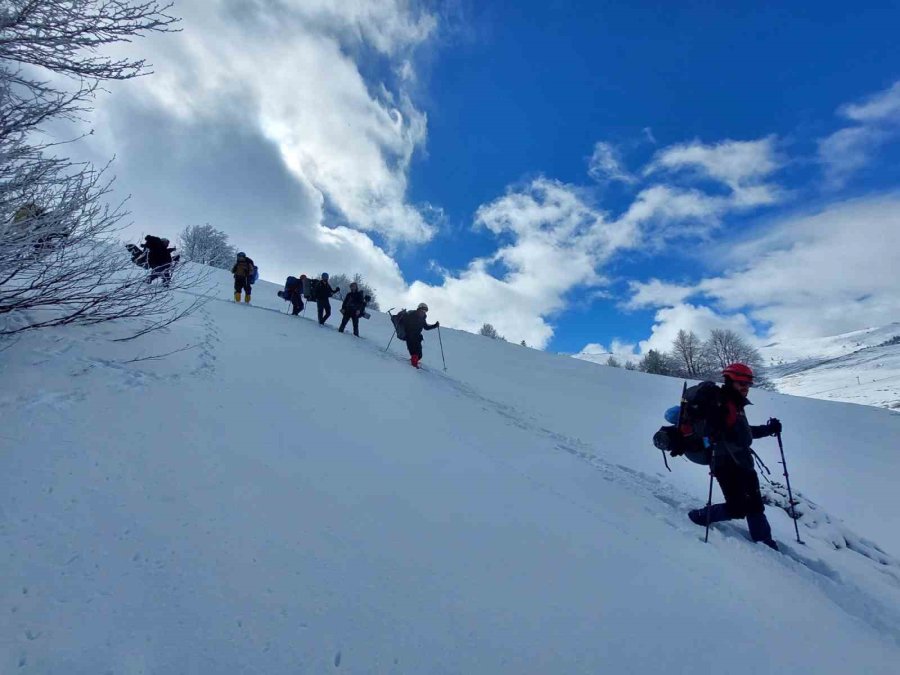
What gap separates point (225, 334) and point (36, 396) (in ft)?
13.8

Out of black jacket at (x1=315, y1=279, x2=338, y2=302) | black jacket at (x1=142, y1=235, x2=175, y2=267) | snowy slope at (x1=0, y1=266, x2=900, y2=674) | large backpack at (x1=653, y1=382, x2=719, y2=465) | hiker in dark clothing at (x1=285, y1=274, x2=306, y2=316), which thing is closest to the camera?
snowy slope at (x1=0, y1=266, x2=900, y2=674)

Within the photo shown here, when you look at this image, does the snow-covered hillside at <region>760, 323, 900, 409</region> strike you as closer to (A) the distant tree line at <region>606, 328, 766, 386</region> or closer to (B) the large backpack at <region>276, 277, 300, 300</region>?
(A) the distant tree line at <region>606, 328, 766, 386</region>

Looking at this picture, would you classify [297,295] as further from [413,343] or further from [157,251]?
[413,343]

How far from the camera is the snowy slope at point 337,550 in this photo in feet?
6.96

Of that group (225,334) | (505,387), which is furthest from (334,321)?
(225,334)

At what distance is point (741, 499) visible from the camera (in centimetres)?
489

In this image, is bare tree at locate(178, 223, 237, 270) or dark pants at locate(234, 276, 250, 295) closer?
dark pants at locate(234, 276, 250, 295)

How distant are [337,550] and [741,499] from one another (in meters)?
4.83

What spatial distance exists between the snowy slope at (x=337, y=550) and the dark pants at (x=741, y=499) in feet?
0.95

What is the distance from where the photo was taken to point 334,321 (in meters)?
18.4

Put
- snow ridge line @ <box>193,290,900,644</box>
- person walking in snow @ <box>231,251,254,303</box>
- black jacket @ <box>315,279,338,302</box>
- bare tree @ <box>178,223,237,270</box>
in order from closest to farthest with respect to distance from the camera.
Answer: snow ridge line @ <box>193,290,900,644</box>
black jacket @ <box>315,279,338,302</box>
person walking in snow @ <box>231,251,254,303</box>
bare tree @ <box>178,223,237,270</box>

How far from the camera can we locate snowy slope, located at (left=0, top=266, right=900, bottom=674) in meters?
2.12

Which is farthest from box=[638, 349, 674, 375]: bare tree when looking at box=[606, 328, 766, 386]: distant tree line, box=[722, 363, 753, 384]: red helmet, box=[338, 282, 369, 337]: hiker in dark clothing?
box=[722, 363, 753, 384]: red helmet

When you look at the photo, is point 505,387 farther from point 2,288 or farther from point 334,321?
point 2,288
